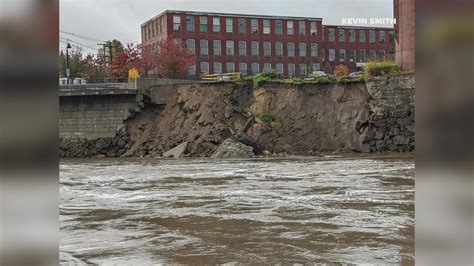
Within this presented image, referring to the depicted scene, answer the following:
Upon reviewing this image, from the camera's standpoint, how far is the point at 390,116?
1516 inches

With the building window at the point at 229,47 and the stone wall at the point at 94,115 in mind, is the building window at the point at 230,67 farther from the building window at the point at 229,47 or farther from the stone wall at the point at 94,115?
the stone wall at the point at 94,115

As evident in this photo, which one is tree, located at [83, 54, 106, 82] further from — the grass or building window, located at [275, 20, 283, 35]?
the grass

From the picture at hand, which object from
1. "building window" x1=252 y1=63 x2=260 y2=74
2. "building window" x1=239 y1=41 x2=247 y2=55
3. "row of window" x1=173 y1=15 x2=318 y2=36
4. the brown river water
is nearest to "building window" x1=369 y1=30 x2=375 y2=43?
"row of window" x1=173 y1=15 x2=318 y2=36

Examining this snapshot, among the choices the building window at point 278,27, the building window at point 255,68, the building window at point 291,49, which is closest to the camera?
the building window at point 255,68

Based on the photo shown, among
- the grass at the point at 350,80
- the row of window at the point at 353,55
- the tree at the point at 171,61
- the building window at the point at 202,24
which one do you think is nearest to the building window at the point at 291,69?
the row of window at the point at 353,55

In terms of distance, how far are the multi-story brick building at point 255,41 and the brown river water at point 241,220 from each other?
2557 inches

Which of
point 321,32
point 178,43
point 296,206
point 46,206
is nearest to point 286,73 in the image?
point 321,32

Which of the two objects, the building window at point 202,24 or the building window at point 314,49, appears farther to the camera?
the building window at point 314,49

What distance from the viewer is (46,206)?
136 cm

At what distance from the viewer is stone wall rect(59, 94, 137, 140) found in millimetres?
45438

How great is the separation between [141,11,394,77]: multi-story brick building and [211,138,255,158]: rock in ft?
151

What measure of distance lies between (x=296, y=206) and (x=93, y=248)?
6236mm

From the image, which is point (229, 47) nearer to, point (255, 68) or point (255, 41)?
point (255, 41)

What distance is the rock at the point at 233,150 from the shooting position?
37750 millimetres
